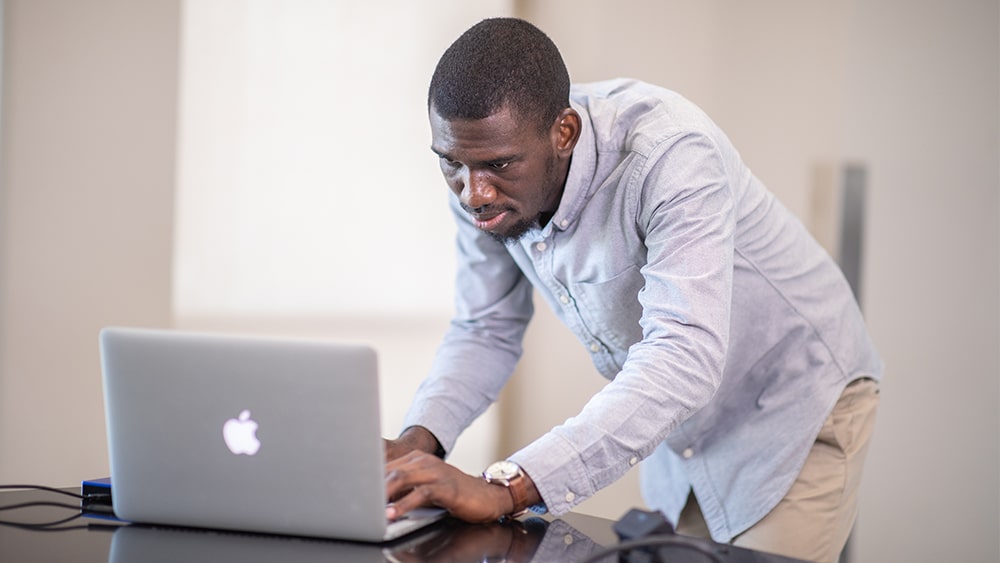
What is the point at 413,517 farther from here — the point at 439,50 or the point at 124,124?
the point at 439,50

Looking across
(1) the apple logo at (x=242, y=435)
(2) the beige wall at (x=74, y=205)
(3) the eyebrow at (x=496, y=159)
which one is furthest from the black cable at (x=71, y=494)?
(2) the beige wall at (x=74, y=205)

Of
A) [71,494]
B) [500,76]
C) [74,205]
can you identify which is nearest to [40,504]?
[71,494]

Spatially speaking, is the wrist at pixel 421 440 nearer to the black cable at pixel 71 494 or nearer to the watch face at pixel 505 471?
the watch face at pixel 505 471

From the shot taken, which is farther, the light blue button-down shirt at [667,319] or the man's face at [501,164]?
the man's face at [501,164]

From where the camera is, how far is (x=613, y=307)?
1714mm

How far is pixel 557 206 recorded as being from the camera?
1.68 metres

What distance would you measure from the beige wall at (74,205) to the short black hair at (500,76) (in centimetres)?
124

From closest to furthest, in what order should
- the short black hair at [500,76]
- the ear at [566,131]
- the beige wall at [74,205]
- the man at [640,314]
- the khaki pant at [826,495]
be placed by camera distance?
the man at [640,314], the short black hair at [500,76], the ear at [566,131], the khaki pant at [826,495], the beige wall at [74,205]

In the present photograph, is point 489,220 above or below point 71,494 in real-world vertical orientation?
above

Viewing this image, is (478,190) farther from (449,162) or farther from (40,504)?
(40,504)

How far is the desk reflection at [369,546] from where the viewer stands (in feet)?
3.67

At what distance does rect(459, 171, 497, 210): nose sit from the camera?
151 cm

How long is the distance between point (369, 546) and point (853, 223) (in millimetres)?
2824

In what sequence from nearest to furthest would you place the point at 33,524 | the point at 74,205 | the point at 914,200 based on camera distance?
the point at 33,524, the point at 74,205, the point at 914,200
